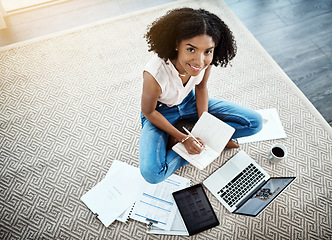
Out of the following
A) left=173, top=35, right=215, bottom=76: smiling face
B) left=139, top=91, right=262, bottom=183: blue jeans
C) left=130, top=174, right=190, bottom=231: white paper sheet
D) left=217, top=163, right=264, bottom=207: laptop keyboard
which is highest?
left=173, top=35, right=215, bottom=76: smiling face

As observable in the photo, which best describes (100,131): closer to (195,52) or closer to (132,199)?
(132,199)

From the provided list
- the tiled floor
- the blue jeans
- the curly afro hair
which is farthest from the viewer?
the tiled floor

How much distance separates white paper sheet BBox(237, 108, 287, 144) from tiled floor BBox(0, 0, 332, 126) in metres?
0.34

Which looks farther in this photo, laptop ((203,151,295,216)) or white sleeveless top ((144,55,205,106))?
laptop ((203,151,295,216))

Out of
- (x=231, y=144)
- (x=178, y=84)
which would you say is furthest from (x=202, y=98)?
(x=231, y=144)

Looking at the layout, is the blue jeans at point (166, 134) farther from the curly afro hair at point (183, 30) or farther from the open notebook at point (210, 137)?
the curly afro hair at point (183, 30)

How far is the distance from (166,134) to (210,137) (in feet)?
0.79

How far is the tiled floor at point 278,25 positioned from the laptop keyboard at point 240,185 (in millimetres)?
778

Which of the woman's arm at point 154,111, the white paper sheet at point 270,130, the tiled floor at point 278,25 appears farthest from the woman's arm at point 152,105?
the tiled floor at point 278,25

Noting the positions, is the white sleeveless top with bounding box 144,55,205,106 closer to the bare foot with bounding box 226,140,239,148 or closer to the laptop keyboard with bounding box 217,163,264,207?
the bare foot with bounding box 226,140,239,148

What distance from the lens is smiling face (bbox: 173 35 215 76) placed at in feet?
3.45

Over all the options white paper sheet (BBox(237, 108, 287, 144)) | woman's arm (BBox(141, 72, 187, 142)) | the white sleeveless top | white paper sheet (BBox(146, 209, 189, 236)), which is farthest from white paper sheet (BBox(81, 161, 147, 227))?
white paper sheet (BBox(237, 108, 287, 144))

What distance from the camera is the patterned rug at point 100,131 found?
57.7 inches

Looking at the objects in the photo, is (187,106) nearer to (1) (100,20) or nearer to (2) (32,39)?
A: (1) (100,20)
